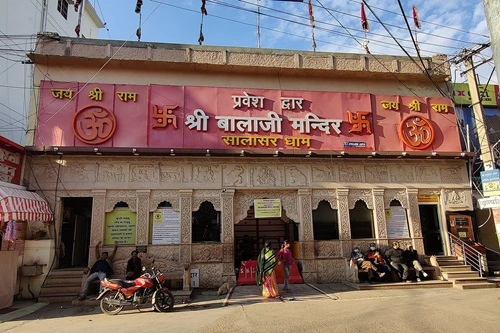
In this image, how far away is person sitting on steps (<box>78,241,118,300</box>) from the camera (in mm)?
9232

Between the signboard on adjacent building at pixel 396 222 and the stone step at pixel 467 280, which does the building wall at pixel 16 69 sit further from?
the stone step at pixel 467 280

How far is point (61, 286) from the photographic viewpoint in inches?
394

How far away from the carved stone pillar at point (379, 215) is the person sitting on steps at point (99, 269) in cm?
914

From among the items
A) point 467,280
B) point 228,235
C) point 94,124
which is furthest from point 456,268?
point 94,124

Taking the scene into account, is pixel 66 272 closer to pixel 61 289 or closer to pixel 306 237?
pixel 61 289

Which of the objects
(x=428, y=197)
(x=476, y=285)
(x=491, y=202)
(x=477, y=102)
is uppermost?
(x=477, y=102)

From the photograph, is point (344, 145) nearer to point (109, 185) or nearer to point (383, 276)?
point (383, 276)

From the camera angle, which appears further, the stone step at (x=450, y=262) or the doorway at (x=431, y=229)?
the doorway at (x=431, y=229)

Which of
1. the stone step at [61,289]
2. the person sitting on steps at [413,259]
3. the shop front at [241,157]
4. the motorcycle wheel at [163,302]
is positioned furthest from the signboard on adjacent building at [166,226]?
the person sitting on steps at [413,259]

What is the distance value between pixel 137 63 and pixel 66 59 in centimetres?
241

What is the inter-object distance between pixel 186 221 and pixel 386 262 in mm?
6910

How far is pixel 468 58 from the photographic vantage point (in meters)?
12.6

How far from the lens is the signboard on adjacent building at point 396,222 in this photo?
12498 mm

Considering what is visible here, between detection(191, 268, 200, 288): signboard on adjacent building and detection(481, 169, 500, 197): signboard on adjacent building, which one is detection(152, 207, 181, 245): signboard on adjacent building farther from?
detection(481, 169, 500, 197): signboard on adjacent building
